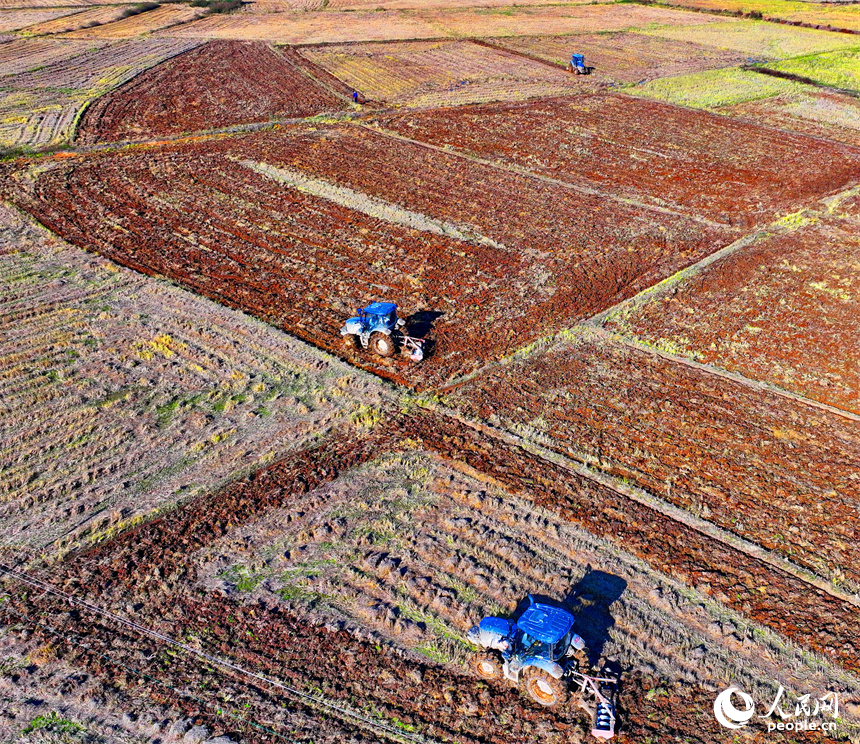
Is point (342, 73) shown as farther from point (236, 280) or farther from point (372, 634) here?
point (372, 634)

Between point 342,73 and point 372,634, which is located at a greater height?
point 342,73

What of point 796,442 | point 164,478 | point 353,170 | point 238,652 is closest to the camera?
point 238,652

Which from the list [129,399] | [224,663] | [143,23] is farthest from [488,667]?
[143,23]

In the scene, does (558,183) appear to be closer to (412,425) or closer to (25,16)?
(412,425)

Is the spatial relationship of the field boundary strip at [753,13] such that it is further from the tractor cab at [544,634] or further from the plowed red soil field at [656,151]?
the tractor cab at [544,634]

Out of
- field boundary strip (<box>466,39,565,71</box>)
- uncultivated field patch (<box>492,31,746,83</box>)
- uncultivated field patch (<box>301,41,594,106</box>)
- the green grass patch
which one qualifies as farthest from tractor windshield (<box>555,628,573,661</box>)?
field boundary strip (<box>466,39,565,71</box>)

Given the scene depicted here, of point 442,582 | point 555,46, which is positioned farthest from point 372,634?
point 555,46
